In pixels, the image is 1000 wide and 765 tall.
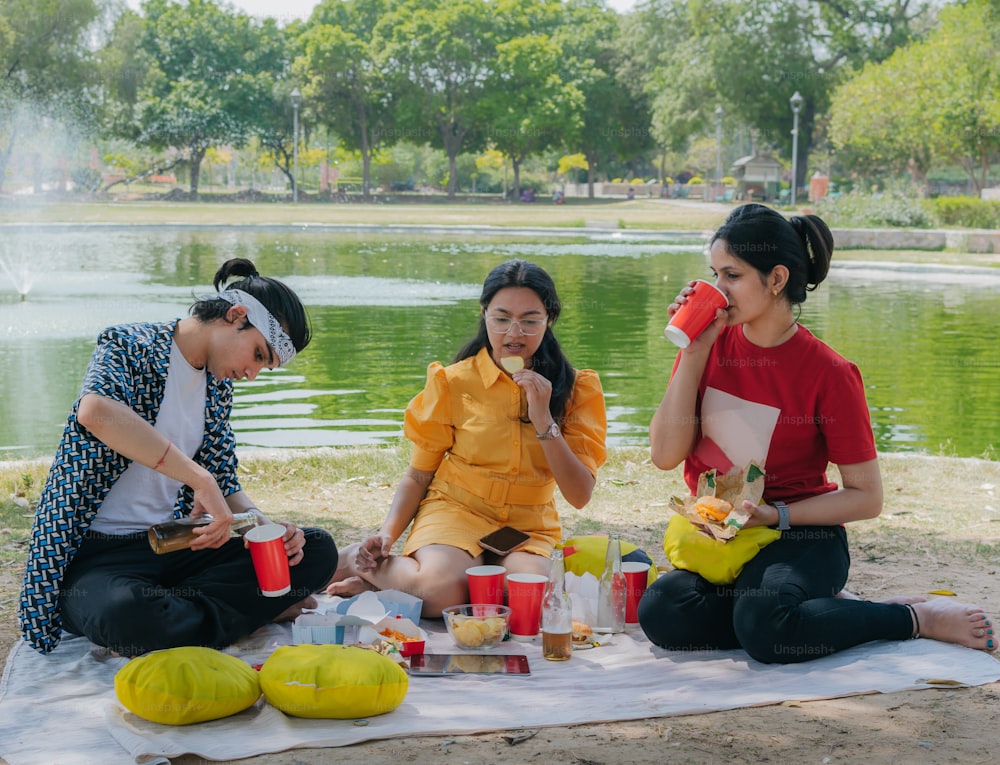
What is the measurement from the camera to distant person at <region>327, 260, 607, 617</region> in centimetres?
380

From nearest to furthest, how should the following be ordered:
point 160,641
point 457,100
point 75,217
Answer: point 160,641, point 75,217, point 457,100

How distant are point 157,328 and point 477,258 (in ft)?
63.1

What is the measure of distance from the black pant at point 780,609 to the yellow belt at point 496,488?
2.11 feet

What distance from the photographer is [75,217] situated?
1423 inches

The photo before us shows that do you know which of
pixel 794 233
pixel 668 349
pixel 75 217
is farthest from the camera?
pixel 75 217

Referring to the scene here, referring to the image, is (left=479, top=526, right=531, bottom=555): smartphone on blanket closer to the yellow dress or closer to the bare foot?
the yellow dress

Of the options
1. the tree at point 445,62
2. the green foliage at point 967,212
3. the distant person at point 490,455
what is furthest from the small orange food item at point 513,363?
the tree at point 445,62

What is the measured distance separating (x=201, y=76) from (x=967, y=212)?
4066 centimetres

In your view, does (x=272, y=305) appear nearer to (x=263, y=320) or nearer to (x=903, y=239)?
(x=263, y=320)

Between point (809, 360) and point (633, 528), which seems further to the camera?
point (633, 528)

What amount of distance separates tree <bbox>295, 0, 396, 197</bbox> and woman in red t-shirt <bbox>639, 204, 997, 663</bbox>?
4974 cm

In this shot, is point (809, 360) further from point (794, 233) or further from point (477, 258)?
point (477, 258)

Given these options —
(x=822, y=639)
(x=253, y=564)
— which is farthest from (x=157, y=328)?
(x=822, y=639)

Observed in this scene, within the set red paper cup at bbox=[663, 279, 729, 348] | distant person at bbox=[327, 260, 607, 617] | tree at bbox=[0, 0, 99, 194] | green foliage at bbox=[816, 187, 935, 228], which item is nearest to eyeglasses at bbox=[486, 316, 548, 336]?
distant person at bbox=[327, 260, 607, 617]
